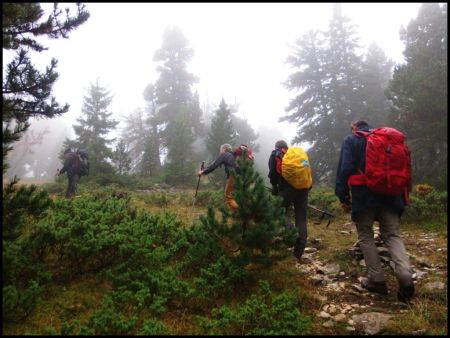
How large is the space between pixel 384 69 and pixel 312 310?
117ft

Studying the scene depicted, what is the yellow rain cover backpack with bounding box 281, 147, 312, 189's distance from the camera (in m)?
6.21

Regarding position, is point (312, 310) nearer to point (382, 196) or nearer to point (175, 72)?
point (382, 196)

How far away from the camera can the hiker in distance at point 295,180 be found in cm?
623

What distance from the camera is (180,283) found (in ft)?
15.0

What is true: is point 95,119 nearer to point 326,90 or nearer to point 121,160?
point 121,160

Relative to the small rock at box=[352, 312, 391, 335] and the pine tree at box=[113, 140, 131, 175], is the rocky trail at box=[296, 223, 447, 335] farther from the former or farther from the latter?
the pine tree at box=[113, 140, 131, 175]

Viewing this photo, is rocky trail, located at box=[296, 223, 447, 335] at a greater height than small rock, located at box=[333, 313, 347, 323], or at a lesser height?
greater

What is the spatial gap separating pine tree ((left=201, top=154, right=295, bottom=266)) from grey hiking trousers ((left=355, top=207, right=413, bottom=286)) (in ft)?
3.84


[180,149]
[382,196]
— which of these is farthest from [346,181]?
[180,149]

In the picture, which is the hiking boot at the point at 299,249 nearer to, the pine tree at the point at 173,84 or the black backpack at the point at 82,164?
→ the black backpack at the point at 82,164

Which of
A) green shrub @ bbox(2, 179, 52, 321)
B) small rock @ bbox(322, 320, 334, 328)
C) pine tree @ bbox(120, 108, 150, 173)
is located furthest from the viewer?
pine tree @ bbox(120, 108, 150, 173)

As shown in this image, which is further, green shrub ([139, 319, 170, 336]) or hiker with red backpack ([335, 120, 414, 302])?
hiker with red backpack ([335, 120, 414, 302])

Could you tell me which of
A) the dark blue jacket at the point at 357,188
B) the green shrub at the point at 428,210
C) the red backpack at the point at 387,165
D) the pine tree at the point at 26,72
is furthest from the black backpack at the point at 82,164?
the green shrub at the point at 428,210

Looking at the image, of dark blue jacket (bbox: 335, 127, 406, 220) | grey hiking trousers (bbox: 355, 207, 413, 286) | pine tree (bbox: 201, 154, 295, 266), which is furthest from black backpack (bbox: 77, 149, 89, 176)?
grey hiking trousers (bbox: 355, 207, 413, 286)
